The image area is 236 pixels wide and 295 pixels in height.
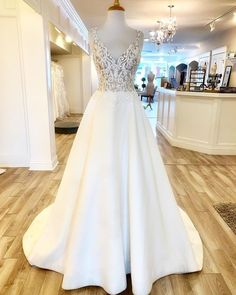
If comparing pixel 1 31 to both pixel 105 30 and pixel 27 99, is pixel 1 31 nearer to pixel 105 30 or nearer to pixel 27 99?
pixel 27 99

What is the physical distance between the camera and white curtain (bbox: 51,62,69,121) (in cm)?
715

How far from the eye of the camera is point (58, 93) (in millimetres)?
7508

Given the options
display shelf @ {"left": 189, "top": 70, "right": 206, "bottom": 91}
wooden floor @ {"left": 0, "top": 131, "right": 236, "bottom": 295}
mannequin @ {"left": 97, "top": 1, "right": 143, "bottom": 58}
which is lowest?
wooden floor @ {"left": 0, "top": 131, "right": 236, "bottom": 295}

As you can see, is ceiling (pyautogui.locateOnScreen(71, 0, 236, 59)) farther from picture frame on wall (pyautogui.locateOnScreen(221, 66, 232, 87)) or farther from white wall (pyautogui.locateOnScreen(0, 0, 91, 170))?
white wall (pyautogui.locateOnScreen(0, 0, 91, 170))

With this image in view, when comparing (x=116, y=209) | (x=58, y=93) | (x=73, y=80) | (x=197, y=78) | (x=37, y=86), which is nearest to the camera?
(x=116, y=209)

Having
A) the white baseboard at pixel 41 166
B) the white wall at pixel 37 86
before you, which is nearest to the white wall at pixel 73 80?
the white wall at pixel 37 86

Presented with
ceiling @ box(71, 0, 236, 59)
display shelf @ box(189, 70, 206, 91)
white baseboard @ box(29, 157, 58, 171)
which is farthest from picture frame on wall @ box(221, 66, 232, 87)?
white baseboard @ box(29, 157, 58, 171)

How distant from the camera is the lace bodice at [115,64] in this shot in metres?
1.46

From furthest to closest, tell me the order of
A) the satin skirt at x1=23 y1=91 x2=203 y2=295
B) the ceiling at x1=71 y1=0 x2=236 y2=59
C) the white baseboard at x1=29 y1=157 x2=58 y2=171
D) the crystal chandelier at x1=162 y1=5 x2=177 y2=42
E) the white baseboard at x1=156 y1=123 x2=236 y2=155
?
the crystal chandelier at x1=162 y1=5 x2=177 y2=42 → the ceiling at x1=71 y1=0 x2=236 y2=59 → the white baseboard at x1=156 y1=123 x2=236 y2=155 → the white baseboard at x1=29 y1=157 x2=58 y2=171 → the satin skirt at x1=23 y1=91 x2=203 y2=295

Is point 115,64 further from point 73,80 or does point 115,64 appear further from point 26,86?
point 73,80

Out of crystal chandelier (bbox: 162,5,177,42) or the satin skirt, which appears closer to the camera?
the satin skirt

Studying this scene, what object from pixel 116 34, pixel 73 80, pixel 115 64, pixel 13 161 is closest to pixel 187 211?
pixel 115 64

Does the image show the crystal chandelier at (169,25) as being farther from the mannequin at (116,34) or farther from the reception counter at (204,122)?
the mannequin at (116,34)

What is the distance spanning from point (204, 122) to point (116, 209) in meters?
3.40
